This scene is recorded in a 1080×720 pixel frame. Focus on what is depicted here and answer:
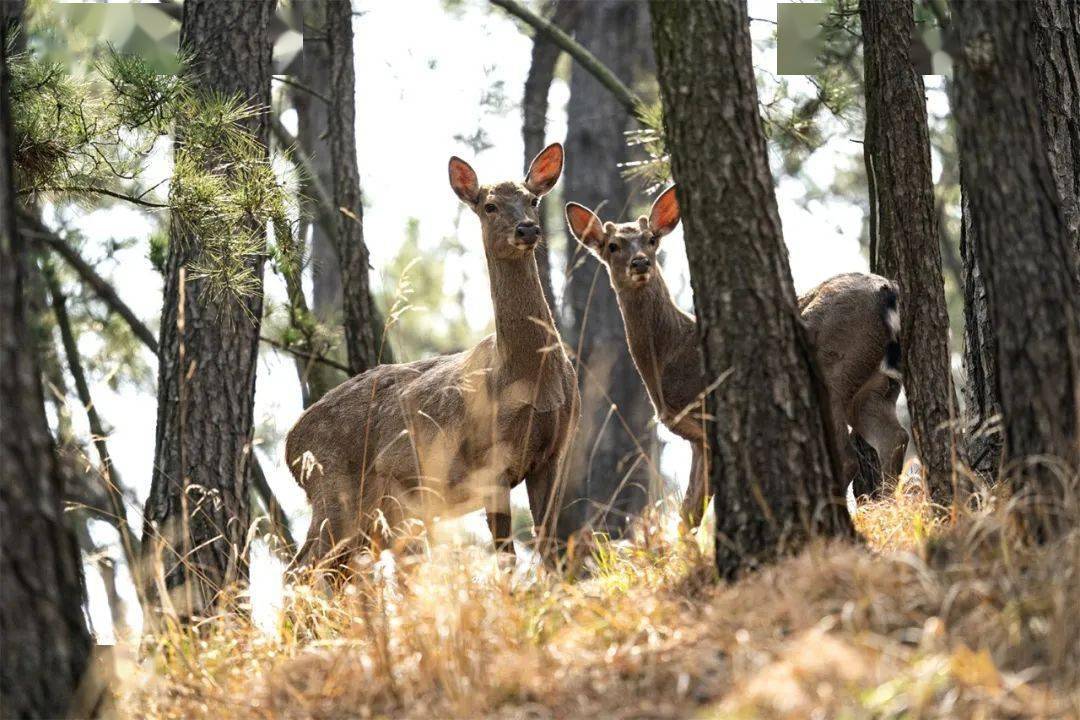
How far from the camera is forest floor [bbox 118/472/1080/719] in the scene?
408cm

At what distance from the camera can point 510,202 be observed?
9.16 m

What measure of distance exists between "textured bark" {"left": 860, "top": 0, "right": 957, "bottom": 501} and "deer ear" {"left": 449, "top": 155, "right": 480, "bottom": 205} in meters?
2.95

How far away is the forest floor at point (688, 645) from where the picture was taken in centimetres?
408

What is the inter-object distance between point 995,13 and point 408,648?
3.17m

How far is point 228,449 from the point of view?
838 cm

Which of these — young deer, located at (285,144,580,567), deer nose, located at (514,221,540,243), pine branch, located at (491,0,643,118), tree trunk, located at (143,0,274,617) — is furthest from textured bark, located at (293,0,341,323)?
deer nose, located at (514,221,540,243)

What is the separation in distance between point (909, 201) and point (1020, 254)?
83.5 inches

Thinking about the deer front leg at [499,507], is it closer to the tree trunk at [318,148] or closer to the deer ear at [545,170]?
the deer ear at [545,170]

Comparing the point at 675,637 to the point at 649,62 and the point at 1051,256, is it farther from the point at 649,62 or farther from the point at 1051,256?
the point at 649,62

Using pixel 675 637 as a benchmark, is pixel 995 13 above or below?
above

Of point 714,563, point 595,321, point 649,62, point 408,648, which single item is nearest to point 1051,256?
point 714,563

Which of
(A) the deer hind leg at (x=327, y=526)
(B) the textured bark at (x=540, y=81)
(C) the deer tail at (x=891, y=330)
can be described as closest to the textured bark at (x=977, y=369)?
(C) the deer tail at (x=891, y=330)

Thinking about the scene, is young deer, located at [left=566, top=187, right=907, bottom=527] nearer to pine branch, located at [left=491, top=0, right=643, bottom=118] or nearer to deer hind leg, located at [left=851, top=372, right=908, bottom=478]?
deer hind leg, located at [left=851, top=372, right=908, bottom=478]

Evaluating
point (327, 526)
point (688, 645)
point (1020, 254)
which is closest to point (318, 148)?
point (327, 526)
